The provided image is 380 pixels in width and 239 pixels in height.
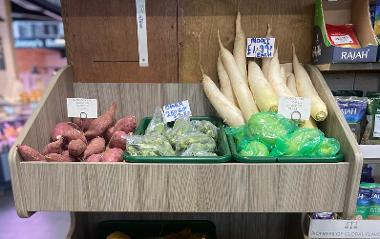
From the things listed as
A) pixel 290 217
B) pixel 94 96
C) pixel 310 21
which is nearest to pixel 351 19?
pixel 310 21

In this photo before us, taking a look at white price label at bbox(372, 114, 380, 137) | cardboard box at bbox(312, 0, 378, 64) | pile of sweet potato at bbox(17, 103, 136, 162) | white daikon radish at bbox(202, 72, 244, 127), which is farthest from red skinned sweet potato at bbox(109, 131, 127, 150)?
white price label at bbox(372, 114, 380, 137)

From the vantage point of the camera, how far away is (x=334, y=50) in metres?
1.08

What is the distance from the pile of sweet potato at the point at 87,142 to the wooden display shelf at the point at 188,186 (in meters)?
0.05

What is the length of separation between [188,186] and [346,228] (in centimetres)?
69

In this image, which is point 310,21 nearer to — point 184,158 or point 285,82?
point 285,82

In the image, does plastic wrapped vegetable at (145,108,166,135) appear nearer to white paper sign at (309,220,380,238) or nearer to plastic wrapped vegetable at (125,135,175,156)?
plastic wrapped vegetable at (125,135,175,156)

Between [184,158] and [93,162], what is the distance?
9.9 inches

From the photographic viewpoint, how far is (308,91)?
1.16m

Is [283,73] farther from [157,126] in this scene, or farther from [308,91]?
[157,126]

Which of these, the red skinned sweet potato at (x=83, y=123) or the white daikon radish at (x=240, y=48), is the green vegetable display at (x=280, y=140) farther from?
the red skinned sweet potato at (x=83, y=123)

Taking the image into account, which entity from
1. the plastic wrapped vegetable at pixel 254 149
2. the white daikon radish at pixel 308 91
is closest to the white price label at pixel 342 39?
the white daikon radish at pixel 308 91

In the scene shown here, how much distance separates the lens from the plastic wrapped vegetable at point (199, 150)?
3.19 feet

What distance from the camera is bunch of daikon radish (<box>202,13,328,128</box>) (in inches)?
44.5

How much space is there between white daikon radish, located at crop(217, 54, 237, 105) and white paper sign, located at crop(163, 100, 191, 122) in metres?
0.15
